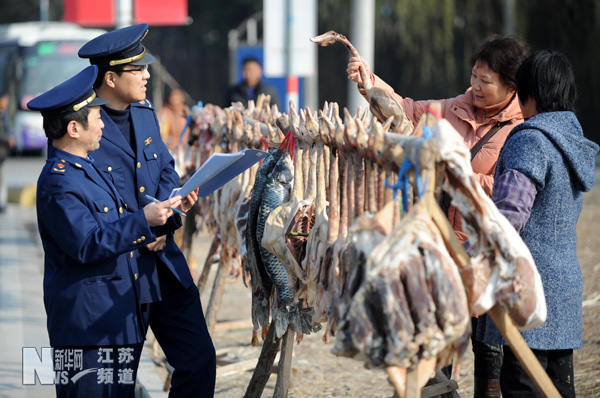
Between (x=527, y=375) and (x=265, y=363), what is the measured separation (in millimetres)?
1363

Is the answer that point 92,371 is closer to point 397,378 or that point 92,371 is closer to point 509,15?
point 397,378

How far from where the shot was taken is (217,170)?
127 inches

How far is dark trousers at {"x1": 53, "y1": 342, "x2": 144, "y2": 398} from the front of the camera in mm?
3059

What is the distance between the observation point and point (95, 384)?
3.07m

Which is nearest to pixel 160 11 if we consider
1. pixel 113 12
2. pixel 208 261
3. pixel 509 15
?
pixel 113 12

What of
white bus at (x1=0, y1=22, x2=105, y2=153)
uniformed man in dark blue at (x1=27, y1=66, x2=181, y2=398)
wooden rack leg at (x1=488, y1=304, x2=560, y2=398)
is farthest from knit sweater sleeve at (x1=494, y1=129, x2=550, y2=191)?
white bus at (x1=0, y1=22, x2=105, y2=153)

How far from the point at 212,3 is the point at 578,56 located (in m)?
17.3

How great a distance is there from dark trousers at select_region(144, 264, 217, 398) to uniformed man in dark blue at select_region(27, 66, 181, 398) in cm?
26

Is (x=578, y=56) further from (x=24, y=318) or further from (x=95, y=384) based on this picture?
(x=95, y=384)

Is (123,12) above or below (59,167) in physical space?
above

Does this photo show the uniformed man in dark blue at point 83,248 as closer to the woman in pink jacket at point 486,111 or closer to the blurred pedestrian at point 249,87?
the woman in pink jacket at point 486,111

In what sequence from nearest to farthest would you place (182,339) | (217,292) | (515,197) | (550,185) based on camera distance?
(515,197), (550,185), (182,339), (217,292)

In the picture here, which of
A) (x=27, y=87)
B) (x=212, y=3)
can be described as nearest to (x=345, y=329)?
(x=27, y=87)

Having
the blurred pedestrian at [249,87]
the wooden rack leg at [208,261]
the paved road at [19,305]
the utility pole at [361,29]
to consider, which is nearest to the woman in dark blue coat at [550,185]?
the wooden rack leg at [208,261]
